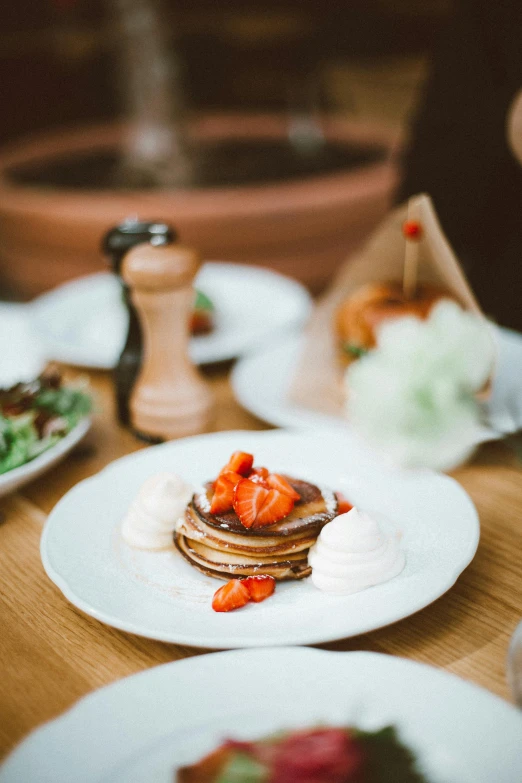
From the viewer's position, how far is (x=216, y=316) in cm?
192

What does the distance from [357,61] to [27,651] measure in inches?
233

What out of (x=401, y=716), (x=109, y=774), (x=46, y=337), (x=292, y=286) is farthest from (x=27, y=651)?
(x=292, y=286)

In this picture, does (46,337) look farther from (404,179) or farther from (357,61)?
(357,61)

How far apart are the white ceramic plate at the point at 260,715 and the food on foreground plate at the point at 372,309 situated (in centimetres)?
86

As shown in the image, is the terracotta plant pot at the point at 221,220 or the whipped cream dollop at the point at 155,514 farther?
the terracotta plant pot at the point at 221,220

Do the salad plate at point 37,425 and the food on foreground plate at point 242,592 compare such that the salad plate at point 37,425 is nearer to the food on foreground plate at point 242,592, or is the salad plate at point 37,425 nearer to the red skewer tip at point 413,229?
the food on foreground plate at point 242,592

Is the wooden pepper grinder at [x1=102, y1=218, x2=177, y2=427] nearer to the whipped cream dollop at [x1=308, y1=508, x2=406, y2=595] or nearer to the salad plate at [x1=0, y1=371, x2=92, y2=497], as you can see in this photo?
the salad plate at [x1=0, y1=371, x2=92, y2=497]

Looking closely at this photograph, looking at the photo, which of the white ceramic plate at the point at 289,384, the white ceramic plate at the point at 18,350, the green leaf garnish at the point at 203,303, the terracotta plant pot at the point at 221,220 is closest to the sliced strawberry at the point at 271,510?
the white ceramic plate at the point at 289,384

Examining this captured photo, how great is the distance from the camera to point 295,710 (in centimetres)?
66

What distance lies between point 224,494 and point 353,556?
18 cm

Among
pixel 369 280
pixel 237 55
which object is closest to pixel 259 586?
pixel 369 280

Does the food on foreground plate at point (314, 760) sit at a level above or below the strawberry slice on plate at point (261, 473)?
below

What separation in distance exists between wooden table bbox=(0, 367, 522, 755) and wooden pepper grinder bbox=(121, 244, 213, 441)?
295 millimetres

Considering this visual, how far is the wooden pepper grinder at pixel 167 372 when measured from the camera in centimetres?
122
